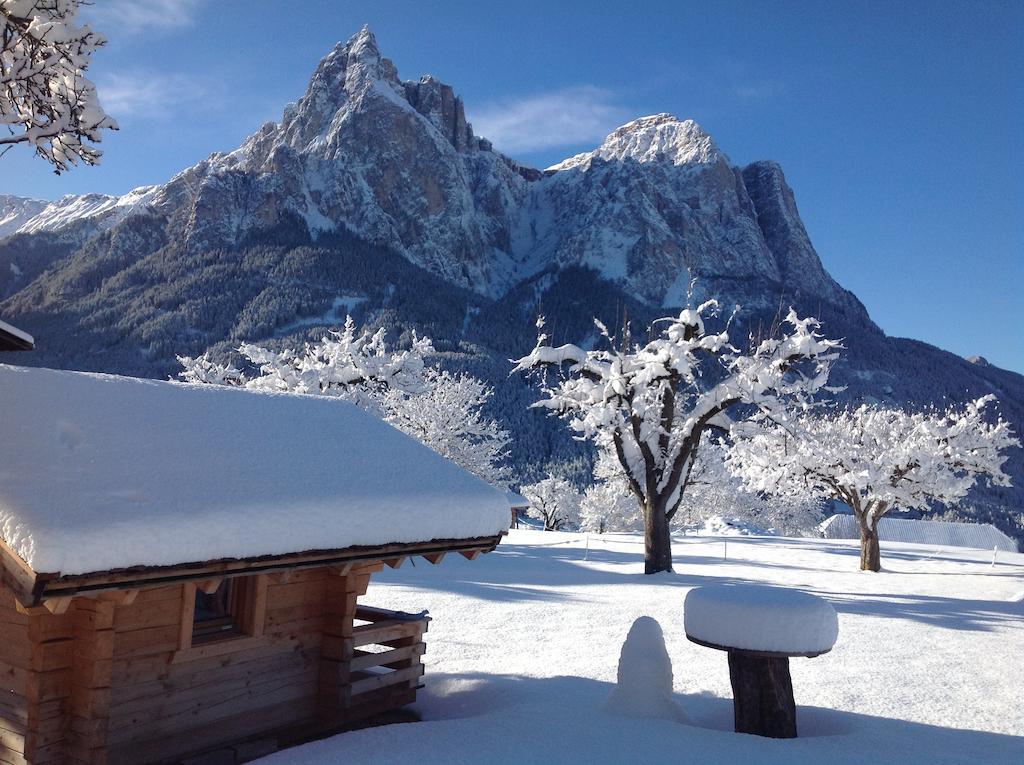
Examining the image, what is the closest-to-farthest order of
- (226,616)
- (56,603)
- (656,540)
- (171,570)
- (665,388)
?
(56,603) < (171,570) < (226,616) < (665,388) < (656,540)

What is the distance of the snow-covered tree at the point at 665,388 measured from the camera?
16.7 meters

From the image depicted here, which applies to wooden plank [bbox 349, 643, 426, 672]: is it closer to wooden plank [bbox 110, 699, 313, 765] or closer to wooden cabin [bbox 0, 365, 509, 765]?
wooden cabin [bbox 0, 365, 509, 765]

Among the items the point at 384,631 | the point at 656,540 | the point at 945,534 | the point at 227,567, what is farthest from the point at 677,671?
the point at 945,534

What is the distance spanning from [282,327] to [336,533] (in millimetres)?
136443

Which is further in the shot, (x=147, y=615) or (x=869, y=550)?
(x=869, y=550)

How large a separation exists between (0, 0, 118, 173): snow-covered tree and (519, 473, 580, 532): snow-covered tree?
5950cm

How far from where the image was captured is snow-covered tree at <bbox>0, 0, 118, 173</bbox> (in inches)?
196

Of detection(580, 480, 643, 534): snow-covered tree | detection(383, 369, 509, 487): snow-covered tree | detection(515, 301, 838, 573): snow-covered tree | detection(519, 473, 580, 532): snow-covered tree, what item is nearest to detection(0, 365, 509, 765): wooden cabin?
detection(515, 301, 838, 573): snow-covered tree

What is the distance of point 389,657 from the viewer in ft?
25.8

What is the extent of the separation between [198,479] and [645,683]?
14.5 ft

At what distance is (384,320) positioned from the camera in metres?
137

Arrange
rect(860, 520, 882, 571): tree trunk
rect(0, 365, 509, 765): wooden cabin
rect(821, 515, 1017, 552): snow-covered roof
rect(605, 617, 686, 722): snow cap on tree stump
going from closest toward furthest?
1. rect(0, 365, 509, 765): wooden cabin
2. rect(605, 617, 686, 722): snow cap on tree stump
3. rect(860, 520, 882, 571): tree trunk
4. rect(821, 515, 1017, 552): snow-covered roof

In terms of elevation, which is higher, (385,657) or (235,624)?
(235,624)

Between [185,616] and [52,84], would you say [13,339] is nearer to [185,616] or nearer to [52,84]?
[52,84]
